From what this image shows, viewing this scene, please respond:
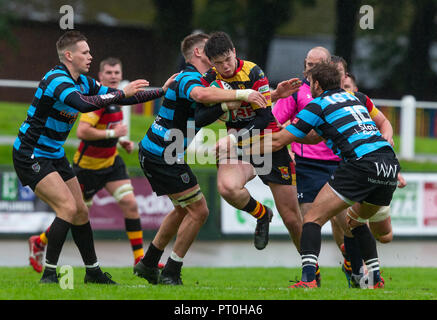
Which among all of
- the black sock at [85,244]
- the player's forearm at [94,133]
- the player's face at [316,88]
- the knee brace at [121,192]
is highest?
the player's face at [316,88]

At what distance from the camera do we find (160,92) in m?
7.04

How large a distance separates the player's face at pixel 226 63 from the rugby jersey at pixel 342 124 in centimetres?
78

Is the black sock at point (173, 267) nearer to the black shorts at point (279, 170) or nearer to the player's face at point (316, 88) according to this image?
the black shorts at point (279, 170)

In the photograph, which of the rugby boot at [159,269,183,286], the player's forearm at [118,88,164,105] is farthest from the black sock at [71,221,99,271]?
the player's forearm at [118,88,164,105]

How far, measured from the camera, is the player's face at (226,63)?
6.59 metres

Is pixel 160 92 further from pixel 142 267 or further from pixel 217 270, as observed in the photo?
pixel 217 270

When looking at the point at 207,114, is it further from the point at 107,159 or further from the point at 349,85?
the point at 107,159

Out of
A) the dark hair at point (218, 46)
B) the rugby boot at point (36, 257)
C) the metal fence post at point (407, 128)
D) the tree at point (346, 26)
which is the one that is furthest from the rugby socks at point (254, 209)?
the tree at point (346, 26)

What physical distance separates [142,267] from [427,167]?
10189 millimetres

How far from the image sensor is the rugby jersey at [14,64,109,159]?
663 centimetres

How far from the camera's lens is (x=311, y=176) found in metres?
7.87

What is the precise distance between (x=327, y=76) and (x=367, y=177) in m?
0.93

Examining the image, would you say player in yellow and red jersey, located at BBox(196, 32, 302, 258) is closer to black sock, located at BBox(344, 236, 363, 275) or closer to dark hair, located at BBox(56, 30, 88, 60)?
black sock, located at BBox(344, 236, 363, 275)
